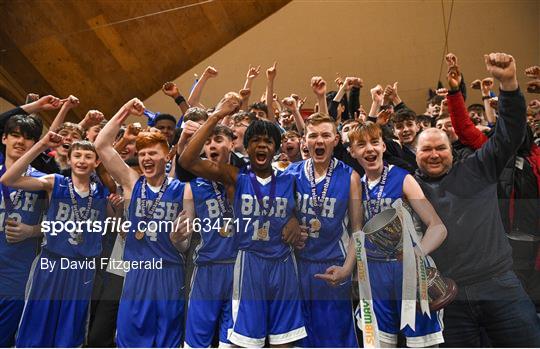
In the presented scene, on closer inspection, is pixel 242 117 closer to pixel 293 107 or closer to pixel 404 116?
pixel 293 107

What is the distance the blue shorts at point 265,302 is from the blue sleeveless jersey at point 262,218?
53 mm

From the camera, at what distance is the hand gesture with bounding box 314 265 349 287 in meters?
3.04

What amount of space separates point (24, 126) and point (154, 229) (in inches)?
50.5

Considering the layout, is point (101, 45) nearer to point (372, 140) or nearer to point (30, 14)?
point (30, 14)

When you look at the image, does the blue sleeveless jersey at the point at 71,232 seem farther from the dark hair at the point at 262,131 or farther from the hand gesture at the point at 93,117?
the dark hair at the point at 262,131

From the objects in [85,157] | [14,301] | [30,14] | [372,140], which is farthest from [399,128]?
[30,14]

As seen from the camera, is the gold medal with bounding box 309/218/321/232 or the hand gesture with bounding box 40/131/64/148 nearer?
the gold medal with bounding box 309/218/321/232

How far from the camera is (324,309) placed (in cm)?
312

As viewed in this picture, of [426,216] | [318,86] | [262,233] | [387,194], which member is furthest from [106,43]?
[426,216]

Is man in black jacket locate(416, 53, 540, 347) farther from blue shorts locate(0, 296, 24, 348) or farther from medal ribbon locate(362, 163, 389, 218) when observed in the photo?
blue shorts locate(0, 296, 24, 348)

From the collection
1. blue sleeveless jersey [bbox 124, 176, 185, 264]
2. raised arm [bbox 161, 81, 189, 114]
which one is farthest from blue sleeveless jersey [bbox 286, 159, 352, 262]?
raised arm [bbox 161, 81, 189, 114]

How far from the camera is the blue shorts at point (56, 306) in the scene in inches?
132

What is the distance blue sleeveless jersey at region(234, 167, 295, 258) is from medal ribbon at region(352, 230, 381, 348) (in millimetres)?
415

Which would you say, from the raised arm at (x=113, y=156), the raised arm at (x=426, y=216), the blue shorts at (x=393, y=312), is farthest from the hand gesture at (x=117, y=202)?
the raised arm at (x=426, y=216)
